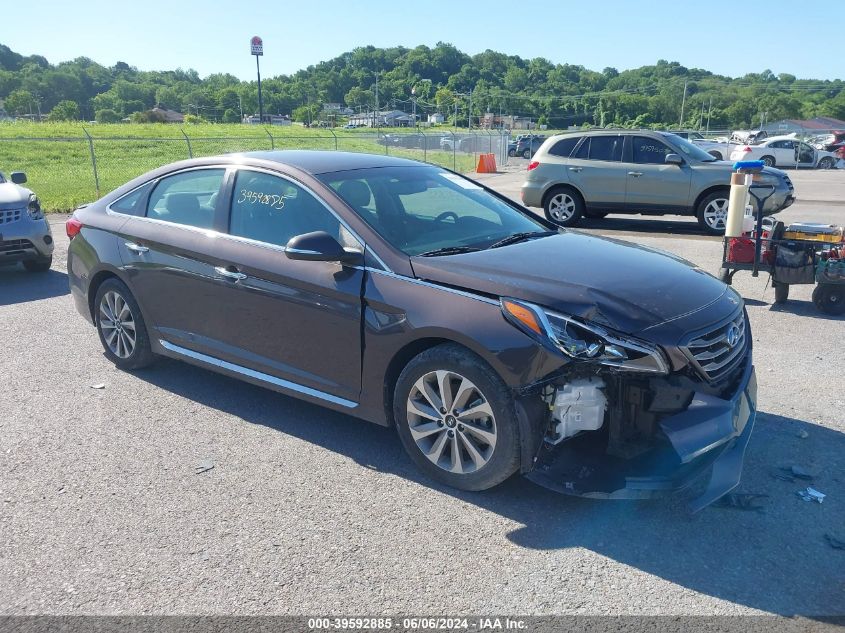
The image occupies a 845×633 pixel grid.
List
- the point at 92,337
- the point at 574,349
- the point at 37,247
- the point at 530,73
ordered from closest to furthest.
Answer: the point at 574,349
the point at 92,337
the point at 37,247
the point at 530,73

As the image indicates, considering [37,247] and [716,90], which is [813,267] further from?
[716,90]

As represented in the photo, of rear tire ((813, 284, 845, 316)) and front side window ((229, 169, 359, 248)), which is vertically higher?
front side window ((229, 169, 359, 248))

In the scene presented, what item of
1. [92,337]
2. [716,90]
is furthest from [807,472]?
[716,90]

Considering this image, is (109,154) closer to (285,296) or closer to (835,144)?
(285,296)

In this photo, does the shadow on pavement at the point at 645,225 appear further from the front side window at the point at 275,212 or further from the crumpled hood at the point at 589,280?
the front side window at the point at 275,212

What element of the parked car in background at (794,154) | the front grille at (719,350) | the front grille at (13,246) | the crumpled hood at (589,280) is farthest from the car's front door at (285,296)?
the parked car in background at (794,154)

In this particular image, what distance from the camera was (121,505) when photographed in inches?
146

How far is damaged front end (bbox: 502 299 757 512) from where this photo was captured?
3.34 metres

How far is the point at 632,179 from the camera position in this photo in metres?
13.3

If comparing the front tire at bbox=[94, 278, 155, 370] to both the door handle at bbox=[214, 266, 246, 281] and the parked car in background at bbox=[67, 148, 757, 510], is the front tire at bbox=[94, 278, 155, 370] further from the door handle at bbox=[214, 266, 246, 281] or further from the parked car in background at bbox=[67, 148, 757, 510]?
the door handle at bbox=[214, 266, 246, 281]

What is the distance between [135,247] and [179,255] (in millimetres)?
540

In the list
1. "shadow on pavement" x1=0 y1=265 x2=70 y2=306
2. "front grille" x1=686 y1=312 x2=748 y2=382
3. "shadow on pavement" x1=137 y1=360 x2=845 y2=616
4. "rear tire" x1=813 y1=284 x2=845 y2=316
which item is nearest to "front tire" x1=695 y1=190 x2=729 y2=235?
"rear tire" x1=813 y1=284 x2=845 y2=316

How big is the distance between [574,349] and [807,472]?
1.62 meters

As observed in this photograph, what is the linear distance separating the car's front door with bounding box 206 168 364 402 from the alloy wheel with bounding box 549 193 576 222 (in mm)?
10032
